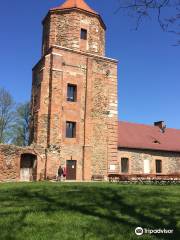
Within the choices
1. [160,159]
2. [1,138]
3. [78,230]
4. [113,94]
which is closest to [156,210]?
[78,230]

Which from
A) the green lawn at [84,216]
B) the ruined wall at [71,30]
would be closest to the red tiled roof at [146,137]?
the ruined wall at [71,30]

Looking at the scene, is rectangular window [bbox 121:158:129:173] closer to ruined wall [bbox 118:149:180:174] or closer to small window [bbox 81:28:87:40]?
ruined wall [bbox 118:149:180:174]

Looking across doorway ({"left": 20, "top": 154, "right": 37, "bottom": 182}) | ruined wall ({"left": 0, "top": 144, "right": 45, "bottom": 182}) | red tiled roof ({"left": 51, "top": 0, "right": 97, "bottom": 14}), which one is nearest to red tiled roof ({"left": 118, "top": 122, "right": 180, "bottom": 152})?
ruined wall ({"left": 0, "top": 144, "right": 45, "bottom": 182})

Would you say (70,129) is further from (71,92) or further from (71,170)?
(71,170)

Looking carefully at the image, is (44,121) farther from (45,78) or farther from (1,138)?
(1,138)

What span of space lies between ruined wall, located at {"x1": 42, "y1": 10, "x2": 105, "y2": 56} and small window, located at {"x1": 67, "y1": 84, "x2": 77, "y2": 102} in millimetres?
3180

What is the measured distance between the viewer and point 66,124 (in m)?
24.5

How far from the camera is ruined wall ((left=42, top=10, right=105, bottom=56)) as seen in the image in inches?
1021

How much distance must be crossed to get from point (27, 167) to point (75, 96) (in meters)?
6.57

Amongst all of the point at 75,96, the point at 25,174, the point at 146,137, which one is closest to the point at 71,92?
the point at 75,96

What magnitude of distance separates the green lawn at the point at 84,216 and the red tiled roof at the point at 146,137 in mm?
19170

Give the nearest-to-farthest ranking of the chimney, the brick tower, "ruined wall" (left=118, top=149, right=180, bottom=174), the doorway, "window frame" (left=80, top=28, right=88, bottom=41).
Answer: the doorway → the brick tower → "window frame" (left=80, top=28, right=88, bottom=41) → "ruined wall" (left=118, top=149, right=180, bottom=174) → the chimney

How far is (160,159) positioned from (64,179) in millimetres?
11890

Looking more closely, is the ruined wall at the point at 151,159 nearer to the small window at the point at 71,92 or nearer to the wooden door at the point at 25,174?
the small window at the point at 71,92
